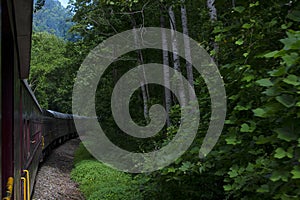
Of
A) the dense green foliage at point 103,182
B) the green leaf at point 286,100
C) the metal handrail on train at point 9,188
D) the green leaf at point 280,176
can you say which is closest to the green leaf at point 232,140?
the green leaf at point 280,176

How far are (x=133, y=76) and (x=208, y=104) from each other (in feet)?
55.2

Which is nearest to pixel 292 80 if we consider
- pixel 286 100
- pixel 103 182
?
pixel 286 100

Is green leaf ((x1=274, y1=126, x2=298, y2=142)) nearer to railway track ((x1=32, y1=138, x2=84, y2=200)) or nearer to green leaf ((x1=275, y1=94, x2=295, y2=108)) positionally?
green leaf ((x1=275, y1=94, x2=295, y2=108))

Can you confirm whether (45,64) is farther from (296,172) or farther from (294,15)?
(296,172)

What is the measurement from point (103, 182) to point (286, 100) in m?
10.4

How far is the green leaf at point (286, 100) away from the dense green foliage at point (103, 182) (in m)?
6.67

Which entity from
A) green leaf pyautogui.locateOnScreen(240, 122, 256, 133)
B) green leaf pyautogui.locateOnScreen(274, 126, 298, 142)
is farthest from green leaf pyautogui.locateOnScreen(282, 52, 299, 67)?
green leaf pyautogui.locateOnScreen(240, 122, 256, 133)

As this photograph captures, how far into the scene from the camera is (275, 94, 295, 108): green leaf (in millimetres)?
2166

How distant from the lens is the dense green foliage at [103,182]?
9617 millimetres

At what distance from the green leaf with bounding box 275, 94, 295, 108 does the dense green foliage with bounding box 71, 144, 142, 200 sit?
263 inches

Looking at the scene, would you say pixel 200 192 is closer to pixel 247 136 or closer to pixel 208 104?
pixel 208 104

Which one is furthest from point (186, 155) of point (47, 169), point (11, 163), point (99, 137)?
point (99, 137)

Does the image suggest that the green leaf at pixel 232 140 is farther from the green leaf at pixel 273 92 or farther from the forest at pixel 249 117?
the green leaf at pixel 273 92

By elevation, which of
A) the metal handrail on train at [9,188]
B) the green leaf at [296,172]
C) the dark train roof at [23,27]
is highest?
the dark train roof at [23,27]
